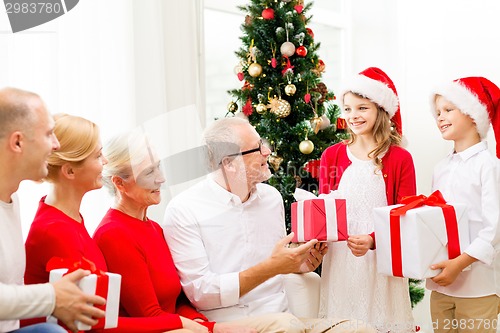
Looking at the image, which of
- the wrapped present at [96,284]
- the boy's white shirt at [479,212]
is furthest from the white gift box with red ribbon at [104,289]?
the boy's white shirt at [479,212]

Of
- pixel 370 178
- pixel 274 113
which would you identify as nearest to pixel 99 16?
pixel 274 113

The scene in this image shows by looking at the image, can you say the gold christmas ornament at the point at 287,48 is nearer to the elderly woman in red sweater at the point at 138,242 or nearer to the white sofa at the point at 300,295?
the white sofa at the point at 300,295

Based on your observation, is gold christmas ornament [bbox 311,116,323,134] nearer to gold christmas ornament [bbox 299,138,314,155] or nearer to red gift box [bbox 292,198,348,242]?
gold christmas ornament [bbox 299,138,314,155]

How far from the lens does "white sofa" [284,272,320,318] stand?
2.79 m

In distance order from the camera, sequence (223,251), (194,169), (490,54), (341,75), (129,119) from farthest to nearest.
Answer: (341,75), (490,54), (194,169), (129,119), (223,251)

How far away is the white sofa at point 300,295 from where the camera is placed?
2.79m

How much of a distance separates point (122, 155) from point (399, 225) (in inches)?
43.4

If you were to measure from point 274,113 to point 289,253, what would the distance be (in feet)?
4.69

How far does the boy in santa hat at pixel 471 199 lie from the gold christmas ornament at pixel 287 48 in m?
0.93

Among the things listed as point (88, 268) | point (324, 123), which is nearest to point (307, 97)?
point (324, 123)

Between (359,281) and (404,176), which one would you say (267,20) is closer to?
(404,176)

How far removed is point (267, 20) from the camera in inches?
150

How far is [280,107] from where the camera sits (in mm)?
3701

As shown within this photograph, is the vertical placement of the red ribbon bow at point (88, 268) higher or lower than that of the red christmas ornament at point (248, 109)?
lower
